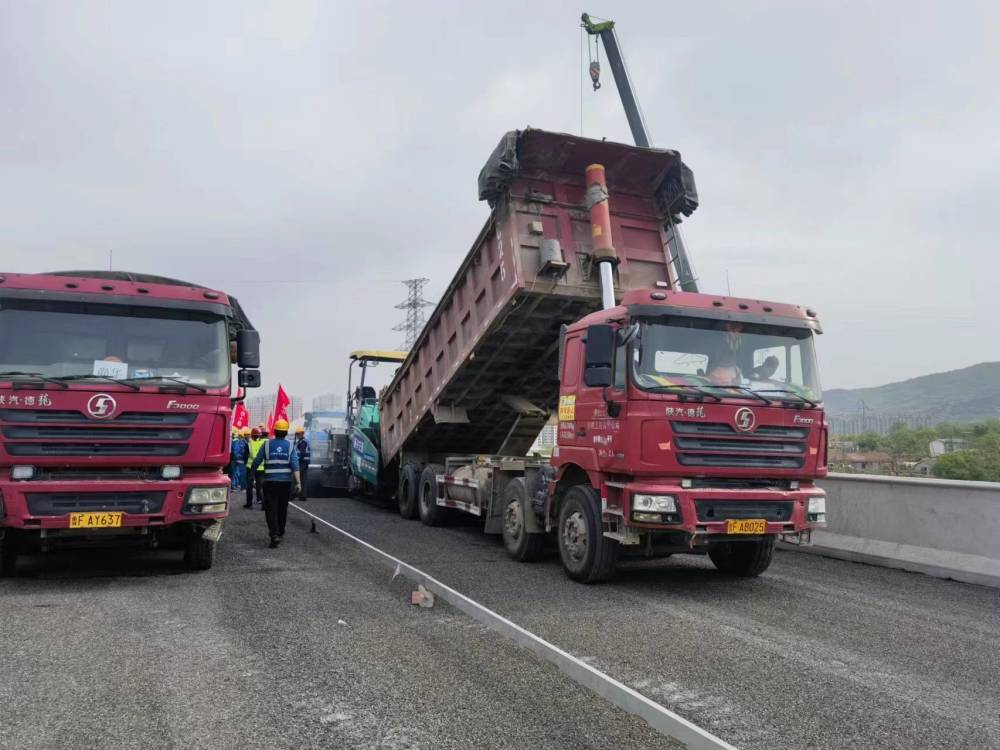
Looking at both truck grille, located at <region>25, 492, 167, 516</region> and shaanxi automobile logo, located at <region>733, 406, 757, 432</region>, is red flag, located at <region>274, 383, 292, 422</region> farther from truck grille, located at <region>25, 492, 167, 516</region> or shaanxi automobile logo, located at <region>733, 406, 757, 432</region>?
shaanxi automobile logo, located at <region>733, 406, 757, 432</region>

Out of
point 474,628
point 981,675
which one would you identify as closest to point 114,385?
point 474,628

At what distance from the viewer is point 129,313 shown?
664 cm

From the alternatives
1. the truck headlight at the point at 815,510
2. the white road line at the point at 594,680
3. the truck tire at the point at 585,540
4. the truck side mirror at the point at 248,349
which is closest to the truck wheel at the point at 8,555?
the truck side mirror at the point at 248,349

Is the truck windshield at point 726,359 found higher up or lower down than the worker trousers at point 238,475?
higher up

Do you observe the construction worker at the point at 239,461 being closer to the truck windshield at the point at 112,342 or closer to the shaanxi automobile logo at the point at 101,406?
the truck windshield at the point at 112,342

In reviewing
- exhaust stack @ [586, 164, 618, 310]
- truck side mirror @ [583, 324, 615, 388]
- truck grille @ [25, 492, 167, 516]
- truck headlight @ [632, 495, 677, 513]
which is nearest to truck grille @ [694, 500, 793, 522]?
truck headlight @ [632, 495, 677, 513]

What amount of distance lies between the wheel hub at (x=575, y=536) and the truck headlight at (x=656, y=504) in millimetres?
866

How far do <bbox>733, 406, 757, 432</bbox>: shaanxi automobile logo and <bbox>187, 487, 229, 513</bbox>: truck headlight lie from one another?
4.52m

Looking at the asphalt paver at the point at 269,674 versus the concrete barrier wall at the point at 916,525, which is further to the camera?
the concrete barrier wall at the point at 916,525

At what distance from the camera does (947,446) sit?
16703 mm

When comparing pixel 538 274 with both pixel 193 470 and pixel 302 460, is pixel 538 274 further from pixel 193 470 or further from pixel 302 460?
pixel 302 460

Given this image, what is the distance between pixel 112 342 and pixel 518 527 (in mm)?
4341

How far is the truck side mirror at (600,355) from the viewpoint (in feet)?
20.7

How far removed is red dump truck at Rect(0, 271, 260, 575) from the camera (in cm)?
603
